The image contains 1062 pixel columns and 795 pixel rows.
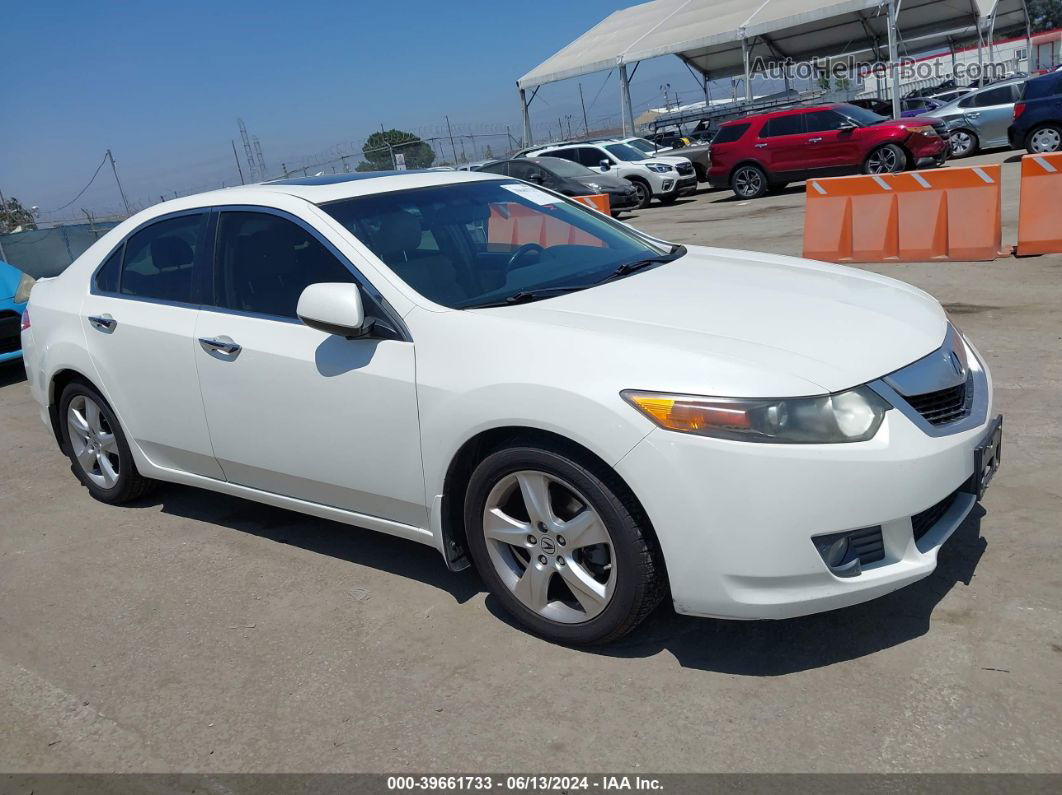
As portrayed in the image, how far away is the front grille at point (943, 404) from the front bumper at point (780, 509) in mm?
100

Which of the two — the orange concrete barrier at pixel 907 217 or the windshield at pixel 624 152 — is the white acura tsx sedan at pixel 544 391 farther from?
the windshield at pixel 624 152

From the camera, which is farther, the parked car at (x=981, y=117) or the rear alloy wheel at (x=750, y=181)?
the parked car at (x=981, y=117)

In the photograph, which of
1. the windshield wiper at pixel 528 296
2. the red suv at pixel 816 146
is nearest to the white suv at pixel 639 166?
the red suv at pixel 816 146

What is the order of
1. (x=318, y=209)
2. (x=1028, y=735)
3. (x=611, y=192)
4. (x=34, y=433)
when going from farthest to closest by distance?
(x=611, y=192) < (x=34, y=433) < (x=318, y=209) < (x=1028, y=735)

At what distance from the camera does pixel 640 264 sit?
4082 millimetres

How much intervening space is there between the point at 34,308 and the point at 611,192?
16.1m

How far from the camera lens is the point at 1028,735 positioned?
2613 millimetres

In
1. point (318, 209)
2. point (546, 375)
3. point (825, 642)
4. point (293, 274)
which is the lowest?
point (825, 642)

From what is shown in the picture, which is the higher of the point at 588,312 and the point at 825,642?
the point at 588,312

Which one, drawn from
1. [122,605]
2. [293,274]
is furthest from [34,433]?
[293,274]

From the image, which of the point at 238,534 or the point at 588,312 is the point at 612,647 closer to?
the point at 588,312

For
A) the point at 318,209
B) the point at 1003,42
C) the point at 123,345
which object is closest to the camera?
the point at 318,209

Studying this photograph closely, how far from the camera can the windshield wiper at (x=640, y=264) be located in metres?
3.89

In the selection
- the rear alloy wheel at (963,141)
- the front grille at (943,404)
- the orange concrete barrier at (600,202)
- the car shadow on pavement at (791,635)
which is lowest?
the rear alloy wheel at (963,141)
